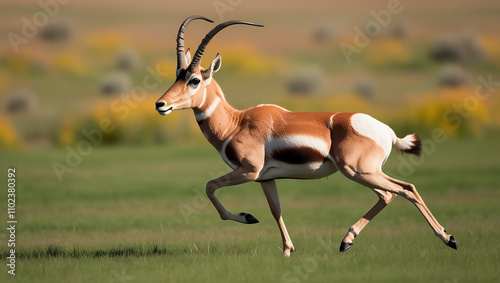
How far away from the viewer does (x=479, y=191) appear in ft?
82.6

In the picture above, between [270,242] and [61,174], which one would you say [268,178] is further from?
[61,174]

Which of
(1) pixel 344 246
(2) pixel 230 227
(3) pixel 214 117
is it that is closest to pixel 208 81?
(3) pixel 214 117

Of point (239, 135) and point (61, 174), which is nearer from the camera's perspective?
point (239, 135)

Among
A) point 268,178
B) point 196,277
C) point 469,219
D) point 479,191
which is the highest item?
point 268,178

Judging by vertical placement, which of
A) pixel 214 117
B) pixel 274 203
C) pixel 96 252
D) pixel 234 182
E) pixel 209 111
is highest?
pixel 209 111

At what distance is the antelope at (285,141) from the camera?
12223 mm

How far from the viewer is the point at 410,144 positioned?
13.0 m

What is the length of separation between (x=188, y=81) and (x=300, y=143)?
81.4 inches

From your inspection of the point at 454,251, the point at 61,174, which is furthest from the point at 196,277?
the point at 61,174

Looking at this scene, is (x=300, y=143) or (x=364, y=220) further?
(x=364, y=220)

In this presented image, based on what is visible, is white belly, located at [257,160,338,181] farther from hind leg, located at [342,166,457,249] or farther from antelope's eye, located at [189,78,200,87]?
antelope's eye, located at [189,78,200,87]

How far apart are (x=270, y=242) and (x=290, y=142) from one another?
2858mm

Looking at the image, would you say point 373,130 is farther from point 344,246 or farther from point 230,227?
point 230,227

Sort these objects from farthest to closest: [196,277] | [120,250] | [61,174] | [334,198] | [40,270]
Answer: [61,174] < [334,198] < [120,250] < [40,270] < [196,277]
